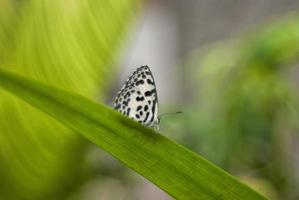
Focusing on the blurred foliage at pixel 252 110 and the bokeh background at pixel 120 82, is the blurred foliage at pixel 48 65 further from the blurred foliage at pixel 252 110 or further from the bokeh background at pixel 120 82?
the blurred foliage at pixel 252 110

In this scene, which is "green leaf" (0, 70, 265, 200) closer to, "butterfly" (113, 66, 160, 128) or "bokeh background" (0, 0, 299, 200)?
"butterfly" (113, 66, 160, 128)

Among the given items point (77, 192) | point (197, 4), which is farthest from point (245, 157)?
point (197, 4)

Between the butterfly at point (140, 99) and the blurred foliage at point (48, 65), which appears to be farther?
the blurred foliage at point (48, 65)

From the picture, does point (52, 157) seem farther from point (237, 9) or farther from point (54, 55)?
point (237, 9)

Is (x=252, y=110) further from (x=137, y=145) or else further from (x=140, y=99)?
(x=137, y=145)

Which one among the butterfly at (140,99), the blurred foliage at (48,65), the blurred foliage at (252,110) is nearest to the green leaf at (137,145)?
the butterfly at (140,99)

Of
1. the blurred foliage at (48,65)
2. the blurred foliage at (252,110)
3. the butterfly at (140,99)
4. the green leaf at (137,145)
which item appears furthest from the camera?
the blurred foliage at (252,110)

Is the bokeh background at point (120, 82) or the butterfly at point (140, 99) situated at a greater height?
the butterfly at point (140, 99)
